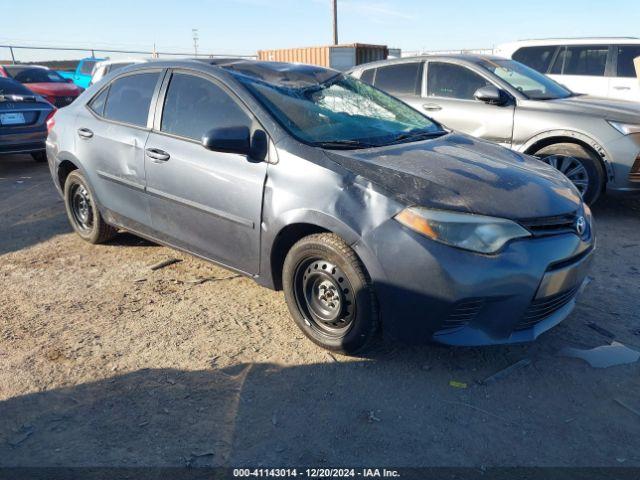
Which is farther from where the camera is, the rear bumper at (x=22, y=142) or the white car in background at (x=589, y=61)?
the white car in background at (x=589, y=61)

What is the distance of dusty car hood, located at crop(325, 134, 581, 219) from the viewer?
279cm

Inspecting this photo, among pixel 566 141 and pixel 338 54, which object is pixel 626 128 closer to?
pixel 566 141

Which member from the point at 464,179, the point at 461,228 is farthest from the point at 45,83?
the point at 461,228

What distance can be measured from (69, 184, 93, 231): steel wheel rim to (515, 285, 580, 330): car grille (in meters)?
3.79

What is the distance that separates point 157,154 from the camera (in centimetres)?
384

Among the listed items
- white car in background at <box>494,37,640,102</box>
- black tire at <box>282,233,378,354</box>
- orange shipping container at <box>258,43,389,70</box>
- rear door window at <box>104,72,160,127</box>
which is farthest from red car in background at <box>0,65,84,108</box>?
black tire at <box>282,233,378,354</box>

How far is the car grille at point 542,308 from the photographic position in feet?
9.24

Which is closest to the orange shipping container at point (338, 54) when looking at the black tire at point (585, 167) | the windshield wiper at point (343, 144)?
the black tire at point (585, 167)

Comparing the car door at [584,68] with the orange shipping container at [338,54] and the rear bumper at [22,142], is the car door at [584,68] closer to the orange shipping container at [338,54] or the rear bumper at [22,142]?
the rear bumper at [22,142]

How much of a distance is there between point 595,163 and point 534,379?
362 cm

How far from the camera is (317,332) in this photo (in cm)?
321

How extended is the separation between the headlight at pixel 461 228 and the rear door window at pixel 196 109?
1318 millimetres

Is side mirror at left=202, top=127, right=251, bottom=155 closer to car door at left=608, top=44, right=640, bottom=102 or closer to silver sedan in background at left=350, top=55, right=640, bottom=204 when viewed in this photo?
silver sedan in background at left=350, top=55, right=640, bottom=204

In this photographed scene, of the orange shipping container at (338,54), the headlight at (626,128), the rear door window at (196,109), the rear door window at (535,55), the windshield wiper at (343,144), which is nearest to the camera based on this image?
the windshield wiper at (343,144)
